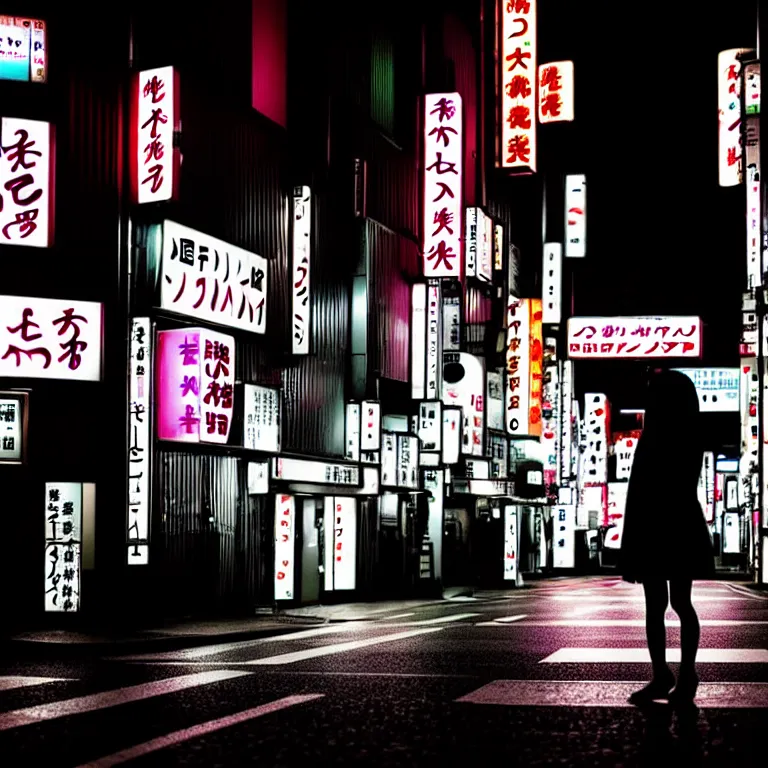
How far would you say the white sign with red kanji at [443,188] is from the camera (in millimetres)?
31906

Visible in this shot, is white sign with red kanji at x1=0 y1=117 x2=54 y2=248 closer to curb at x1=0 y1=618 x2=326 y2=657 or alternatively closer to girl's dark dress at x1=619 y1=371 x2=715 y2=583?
curb at x1=0 y1=618 x2=326 y2=657

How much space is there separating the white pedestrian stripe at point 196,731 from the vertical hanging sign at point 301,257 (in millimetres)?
16843

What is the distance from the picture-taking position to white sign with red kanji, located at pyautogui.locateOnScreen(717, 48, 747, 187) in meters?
41.7

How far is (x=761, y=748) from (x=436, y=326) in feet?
84.1

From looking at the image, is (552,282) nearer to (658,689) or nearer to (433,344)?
(433,344)

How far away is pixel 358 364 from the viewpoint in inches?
1161

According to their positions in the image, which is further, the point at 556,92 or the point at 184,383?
the point at 556,92

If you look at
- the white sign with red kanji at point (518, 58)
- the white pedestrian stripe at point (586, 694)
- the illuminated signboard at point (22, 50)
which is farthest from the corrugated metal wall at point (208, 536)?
the white sign with red kanji at point (518, 58)

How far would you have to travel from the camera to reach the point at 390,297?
31688mm

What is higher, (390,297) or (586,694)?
(390,297)

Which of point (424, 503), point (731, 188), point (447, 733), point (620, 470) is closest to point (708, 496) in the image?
point (620, 470)

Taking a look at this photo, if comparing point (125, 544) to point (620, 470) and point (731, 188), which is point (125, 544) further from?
point (620, 470)

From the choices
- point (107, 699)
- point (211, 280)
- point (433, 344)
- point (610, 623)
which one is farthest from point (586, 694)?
point (433, 344)

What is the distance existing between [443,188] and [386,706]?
2504 cm
